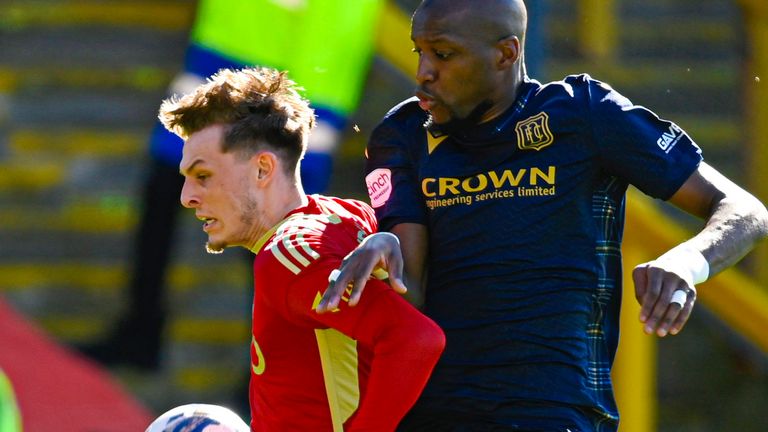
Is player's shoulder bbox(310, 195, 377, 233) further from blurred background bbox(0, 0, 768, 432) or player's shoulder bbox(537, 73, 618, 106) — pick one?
blurred background bbox(0, 0, 768, 432)

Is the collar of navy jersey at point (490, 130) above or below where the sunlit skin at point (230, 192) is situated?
above

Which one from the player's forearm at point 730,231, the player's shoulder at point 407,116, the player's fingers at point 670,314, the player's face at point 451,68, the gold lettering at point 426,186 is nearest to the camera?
the player's fingers at point 670,314

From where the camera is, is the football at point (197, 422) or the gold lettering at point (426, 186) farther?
the football at point (197, 422)

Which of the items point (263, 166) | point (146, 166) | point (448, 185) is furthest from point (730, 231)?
point (146, 166)

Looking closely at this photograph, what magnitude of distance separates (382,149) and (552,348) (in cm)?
67

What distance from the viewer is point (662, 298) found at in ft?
8.74

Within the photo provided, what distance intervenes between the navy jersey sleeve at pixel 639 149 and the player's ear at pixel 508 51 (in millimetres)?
205

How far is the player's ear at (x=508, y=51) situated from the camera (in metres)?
3.08

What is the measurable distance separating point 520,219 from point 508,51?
39 centimetres

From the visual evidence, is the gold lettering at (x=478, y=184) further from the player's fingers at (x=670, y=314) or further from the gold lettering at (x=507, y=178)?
the player's fingers at (x=670, y=314)

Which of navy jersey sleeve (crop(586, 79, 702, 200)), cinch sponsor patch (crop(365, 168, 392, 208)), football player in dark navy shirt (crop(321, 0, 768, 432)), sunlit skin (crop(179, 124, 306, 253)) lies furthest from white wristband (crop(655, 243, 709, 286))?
sunlit skin (crop(179, 124, 306, 253))

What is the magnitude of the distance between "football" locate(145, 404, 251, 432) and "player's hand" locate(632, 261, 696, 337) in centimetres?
116

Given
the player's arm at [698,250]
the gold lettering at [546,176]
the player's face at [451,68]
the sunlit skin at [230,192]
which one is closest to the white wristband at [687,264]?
the player's arm at [698,250]

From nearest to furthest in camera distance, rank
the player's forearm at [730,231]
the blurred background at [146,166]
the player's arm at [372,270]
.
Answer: the player's arm at [372,270] < the player's forearm at [730,231] < the blurred background at [146,166]
